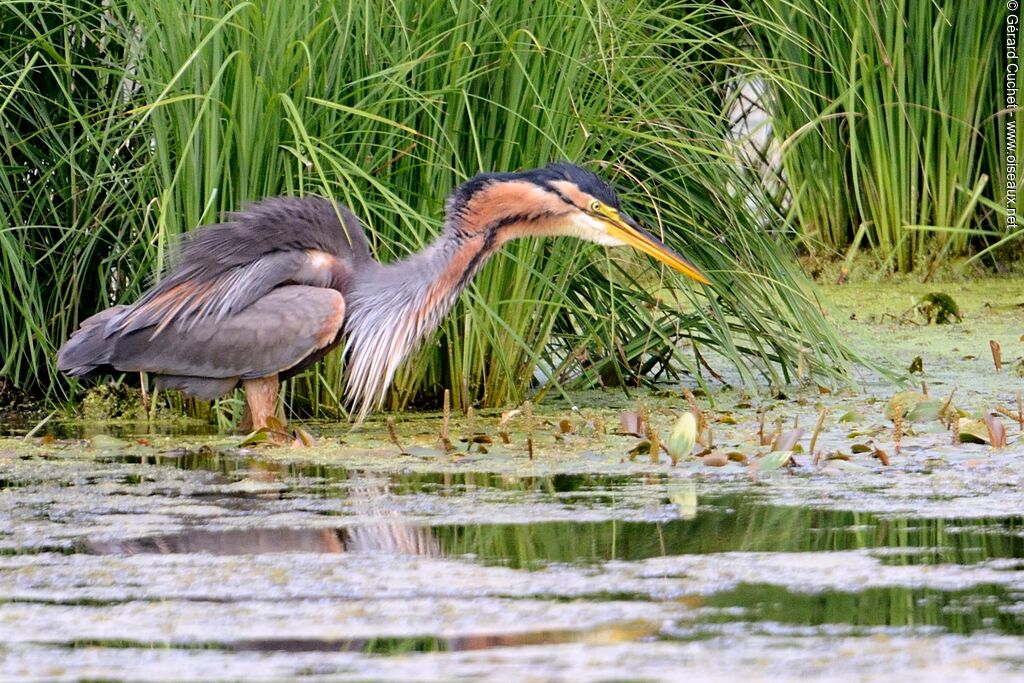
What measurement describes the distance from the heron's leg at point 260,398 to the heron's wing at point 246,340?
65 mm

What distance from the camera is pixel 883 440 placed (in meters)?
A: 4.94

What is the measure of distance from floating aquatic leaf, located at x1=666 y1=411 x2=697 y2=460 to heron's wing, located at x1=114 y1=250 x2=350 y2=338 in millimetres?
1429

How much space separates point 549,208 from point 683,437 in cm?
110

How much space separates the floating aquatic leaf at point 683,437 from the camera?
456 centimetres

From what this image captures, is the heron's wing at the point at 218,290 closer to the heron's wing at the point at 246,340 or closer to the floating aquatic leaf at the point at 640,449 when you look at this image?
the heron's wing at the point at 246,340

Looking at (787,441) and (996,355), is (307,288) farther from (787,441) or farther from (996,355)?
(996,355)

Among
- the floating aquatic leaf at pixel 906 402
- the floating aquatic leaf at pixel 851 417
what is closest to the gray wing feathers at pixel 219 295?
the floating aquatic leaf at pixel 851 417

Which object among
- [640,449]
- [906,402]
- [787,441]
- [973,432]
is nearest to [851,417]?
[906,402]

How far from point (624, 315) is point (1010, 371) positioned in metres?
1.52

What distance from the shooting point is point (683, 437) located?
180 inches

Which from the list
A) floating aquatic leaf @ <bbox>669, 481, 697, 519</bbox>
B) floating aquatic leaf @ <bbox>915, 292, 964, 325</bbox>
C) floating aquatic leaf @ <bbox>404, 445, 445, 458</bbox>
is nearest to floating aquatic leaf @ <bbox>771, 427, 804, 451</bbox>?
floating aquatic leaf @ <bbox>669, 481, 697, 519</bbox>

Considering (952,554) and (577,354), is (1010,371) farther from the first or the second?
(952,554)

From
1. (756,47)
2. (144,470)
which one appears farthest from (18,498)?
(756,47)

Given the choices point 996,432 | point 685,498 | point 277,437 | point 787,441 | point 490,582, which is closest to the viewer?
point 490,582
